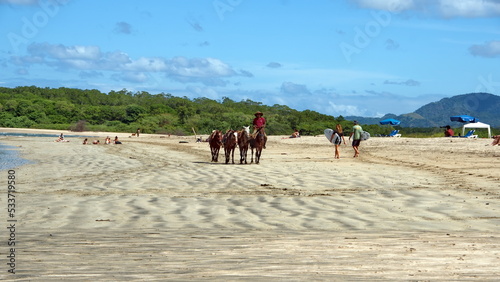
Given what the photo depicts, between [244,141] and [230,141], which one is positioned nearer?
[244,141]

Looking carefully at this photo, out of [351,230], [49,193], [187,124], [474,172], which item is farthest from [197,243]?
[187,124]

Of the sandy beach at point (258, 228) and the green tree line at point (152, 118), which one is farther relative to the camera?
the green tree line at point (152, 118)

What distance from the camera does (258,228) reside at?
7.71 meters

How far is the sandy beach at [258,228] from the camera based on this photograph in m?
5.25

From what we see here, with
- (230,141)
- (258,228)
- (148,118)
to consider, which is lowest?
(258,228)

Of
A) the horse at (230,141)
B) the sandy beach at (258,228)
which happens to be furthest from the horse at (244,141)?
the sandy beach at (258,228)

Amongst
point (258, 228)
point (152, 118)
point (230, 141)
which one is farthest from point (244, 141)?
point (152, 118)

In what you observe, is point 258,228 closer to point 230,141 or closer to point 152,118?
point 230,141

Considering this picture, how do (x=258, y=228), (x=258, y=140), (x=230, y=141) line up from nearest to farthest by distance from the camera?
1. (x=258, y=228)
2. (x=230, y=141)
3. (x=258, y=140)

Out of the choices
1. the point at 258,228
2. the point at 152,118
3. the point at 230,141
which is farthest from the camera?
the point at 152,118

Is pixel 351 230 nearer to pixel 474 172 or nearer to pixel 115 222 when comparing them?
pixel 115 222

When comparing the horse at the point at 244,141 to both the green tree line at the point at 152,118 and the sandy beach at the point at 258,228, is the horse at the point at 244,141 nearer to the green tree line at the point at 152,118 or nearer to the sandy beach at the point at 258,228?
the sandy beach at the point at 258,228

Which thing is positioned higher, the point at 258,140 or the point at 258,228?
the point at 258,140

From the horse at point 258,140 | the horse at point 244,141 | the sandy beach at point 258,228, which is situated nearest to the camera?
the sandy beach at point 258,228
